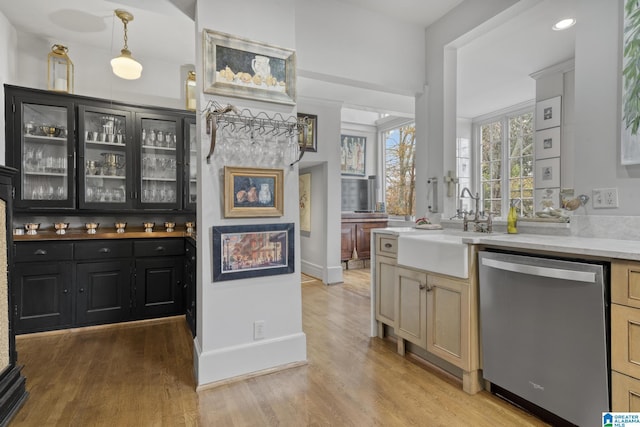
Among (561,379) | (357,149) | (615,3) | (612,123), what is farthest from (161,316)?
(357,149)

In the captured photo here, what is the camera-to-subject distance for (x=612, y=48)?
1.97m

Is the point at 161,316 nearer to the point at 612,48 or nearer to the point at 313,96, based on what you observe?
the point at 313,96

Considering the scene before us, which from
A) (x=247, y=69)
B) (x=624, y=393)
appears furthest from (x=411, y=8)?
(x=624, y=393)

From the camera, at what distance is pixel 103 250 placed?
3.17 metres

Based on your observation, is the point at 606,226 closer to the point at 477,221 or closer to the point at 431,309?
the point at 477,221

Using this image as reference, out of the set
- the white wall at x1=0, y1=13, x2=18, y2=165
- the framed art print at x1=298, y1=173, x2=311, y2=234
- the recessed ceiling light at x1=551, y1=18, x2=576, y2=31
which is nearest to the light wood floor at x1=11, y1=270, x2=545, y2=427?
the white wall at x1=0, y1=13, x2=18, y2=165

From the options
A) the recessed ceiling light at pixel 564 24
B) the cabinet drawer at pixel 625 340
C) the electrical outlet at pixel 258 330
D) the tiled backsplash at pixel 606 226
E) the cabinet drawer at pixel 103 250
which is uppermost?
the recessed ceiling light at pixel 564 24

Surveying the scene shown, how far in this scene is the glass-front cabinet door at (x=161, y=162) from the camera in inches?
141

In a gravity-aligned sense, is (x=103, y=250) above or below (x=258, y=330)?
above

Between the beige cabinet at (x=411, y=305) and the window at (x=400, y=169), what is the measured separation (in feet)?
12.9

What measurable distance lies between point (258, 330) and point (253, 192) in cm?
96

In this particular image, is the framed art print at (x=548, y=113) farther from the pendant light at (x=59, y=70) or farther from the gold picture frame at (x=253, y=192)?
the pendant light at (x=59, y=70)

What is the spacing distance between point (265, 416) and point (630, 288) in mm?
1838

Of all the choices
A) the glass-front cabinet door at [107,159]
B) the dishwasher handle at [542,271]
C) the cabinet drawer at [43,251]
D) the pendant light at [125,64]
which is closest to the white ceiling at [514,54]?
the dishwasher handle at [542,271]
